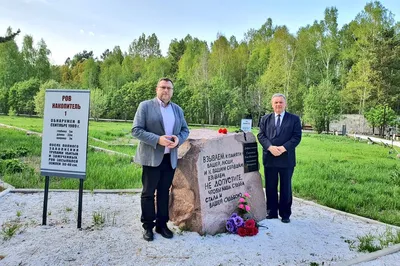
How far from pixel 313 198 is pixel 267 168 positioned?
200 centimetres

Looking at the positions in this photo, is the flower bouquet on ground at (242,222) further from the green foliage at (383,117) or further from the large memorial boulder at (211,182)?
the green foliage at (383,117)

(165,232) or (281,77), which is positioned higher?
(281,77)

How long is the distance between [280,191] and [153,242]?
6.24ft

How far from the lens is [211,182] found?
13.7ft

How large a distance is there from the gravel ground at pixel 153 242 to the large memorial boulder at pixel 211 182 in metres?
0.20

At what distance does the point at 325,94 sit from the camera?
27156 mm

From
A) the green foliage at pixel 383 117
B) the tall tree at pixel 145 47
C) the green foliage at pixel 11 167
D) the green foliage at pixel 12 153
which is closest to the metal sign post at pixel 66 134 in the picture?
the green foliage at pixel 11 167

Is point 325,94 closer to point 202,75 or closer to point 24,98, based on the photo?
point 202,75

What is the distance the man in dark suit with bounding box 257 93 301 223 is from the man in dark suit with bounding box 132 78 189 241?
133 cm

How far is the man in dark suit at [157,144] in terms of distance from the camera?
12.0 feet

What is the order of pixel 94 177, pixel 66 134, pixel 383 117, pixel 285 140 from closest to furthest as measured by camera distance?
pixel 66 134
pixel 285 140
pixel 94 177
pixel 383 117

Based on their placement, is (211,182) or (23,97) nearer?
(211,182)

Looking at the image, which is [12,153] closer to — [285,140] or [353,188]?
[285,140]

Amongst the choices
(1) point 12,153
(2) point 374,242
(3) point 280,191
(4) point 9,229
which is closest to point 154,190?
(4) point 9,229
